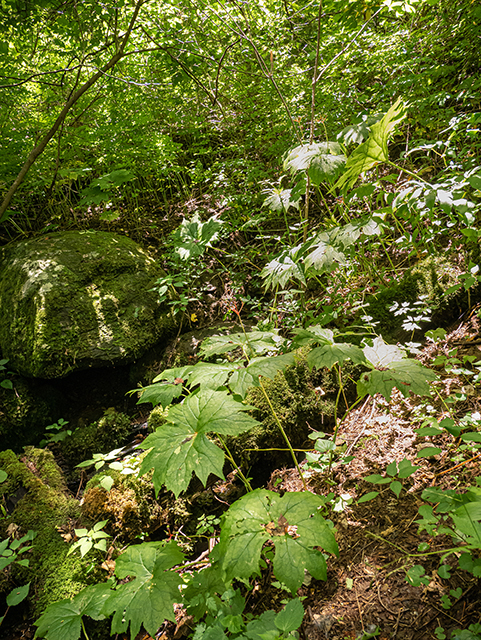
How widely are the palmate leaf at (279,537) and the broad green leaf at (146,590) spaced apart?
12.0 inches

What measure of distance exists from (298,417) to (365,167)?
1635 mm

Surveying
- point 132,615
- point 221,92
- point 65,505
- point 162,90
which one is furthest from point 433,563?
point 221,92

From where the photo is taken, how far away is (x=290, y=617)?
1.03 m

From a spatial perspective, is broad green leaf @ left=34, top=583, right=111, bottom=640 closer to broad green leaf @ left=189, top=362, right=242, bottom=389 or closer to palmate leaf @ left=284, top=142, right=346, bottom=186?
broad green leaf @ left=189, top=362, right=242, bottom=389

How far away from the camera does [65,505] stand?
2113 mm

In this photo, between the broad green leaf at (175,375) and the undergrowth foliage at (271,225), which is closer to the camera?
the undergrowth foliage at (271,225)

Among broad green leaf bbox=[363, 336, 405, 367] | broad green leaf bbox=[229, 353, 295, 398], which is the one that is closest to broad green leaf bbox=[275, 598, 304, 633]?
broad green leaf bbox=[229, 353, 295, 398]

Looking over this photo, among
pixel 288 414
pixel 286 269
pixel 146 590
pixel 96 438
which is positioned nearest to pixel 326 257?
pixel 286 269

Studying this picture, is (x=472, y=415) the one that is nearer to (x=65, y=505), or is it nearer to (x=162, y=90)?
(x=65, y=505)

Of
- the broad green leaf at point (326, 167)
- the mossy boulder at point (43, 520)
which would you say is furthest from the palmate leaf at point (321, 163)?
the mossy boulder at point (43, 520)

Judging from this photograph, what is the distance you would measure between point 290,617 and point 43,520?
1766 millimetres

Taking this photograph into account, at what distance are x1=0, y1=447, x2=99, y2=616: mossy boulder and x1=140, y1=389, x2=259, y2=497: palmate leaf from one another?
1098mm

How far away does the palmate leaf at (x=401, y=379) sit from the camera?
4.18 feet

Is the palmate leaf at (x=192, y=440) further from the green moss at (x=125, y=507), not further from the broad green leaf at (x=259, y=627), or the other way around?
the green moss at (x=125, y=507)
